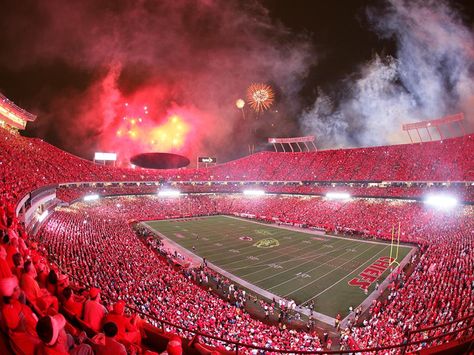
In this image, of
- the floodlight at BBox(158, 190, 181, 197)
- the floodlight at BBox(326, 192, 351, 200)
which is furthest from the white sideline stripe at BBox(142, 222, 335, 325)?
the floodlight at BBox(326, 192, 351, 200)

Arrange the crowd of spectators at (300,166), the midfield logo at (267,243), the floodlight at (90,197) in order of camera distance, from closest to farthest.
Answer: the midfield logo at (267,243) < the crowd of spectators at (300,166) < the floodlight at (90,197)

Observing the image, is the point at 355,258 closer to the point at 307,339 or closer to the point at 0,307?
the point at 307,339

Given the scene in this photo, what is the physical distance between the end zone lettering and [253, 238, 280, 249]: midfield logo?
1128 cm

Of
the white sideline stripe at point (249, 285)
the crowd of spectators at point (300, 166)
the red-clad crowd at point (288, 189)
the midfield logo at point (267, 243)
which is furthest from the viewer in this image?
the crowd of spectators at point (300, 166)

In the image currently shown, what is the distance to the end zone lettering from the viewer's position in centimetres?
2345

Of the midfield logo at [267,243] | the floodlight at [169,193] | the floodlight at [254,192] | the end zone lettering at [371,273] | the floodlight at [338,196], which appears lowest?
the end zone lettering at [371,273]

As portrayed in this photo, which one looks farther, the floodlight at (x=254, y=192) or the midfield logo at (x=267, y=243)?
the floodlight at (x=254, y=192)

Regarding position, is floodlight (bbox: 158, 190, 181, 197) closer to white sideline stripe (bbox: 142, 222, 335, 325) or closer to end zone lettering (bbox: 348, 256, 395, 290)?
white sideline stripe (bbox: 142, 222, 335, 325)

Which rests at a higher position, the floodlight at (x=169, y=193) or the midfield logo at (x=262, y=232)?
the floodlight at (x=169, y=193)

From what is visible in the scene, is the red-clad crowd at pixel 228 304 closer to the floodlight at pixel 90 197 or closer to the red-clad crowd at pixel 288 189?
the red-clad crowd at pixel 288 189

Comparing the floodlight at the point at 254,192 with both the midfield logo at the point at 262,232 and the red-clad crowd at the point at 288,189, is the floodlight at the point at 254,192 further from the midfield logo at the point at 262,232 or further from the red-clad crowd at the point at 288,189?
the midfield logo at the point at 262,232

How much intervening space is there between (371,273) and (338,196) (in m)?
29.4

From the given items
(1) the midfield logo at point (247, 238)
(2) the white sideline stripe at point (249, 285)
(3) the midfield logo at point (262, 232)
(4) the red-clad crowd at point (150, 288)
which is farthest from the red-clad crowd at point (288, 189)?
(1) the midfield logo at point (247, 238)

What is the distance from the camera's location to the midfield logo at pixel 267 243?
113ft
